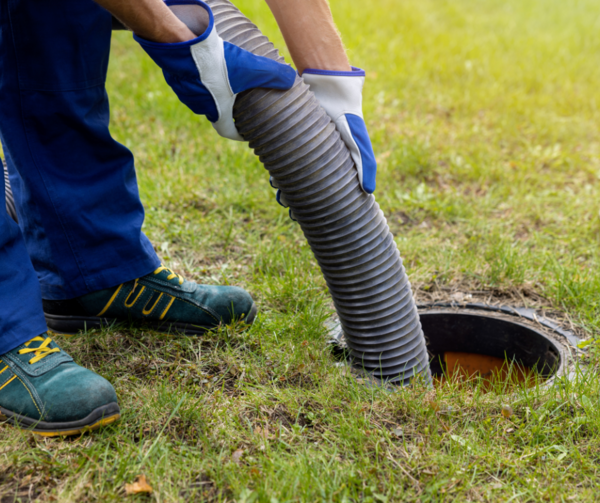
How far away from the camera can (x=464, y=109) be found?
14.8ft

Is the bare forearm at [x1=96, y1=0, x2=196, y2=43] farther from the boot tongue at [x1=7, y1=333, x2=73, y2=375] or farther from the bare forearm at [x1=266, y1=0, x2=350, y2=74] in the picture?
the boot tongue at [x1=7, y1=333, x2=73, y2=375]

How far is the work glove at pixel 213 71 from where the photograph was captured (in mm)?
1467

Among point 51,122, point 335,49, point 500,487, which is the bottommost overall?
point 500,487

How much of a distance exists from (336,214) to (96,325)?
1.03 meters

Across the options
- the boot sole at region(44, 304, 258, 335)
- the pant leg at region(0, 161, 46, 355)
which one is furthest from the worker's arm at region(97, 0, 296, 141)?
the boot sole at region(44, 304, 258, 335)

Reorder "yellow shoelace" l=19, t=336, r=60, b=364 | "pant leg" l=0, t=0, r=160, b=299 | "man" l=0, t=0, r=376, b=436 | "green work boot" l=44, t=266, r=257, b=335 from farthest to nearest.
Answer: "green work boot" l=44, t=266, r=257, b=335
"pant leg" l=0, t=0, r=160, b=299
"yellow shoelace" l=19, t=336, r=60, b=364
"man" l=0, t=0, r=376, b=436

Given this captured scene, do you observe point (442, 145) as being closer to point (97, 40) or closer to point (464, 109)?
point (464, 109)

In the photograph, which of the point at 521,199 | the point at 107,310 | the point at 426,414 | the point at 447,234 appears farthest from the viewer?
the point at 521,199

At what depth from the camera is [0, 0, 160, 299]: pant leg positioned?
1.75 m

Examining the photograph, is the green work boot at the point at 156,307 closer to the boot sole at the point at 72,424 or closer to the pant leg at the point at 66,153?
the pant leg at the point at 66,153

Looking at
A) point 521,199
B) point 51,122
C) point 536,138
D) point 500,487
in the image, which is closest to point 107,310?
point 51,122

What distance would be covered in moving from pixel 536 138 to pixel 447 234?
1.70 m

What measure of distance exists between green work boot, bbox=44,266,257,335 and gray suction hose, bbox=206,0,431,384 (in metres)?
0.45

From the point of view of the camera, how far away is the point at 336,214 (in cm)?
180
